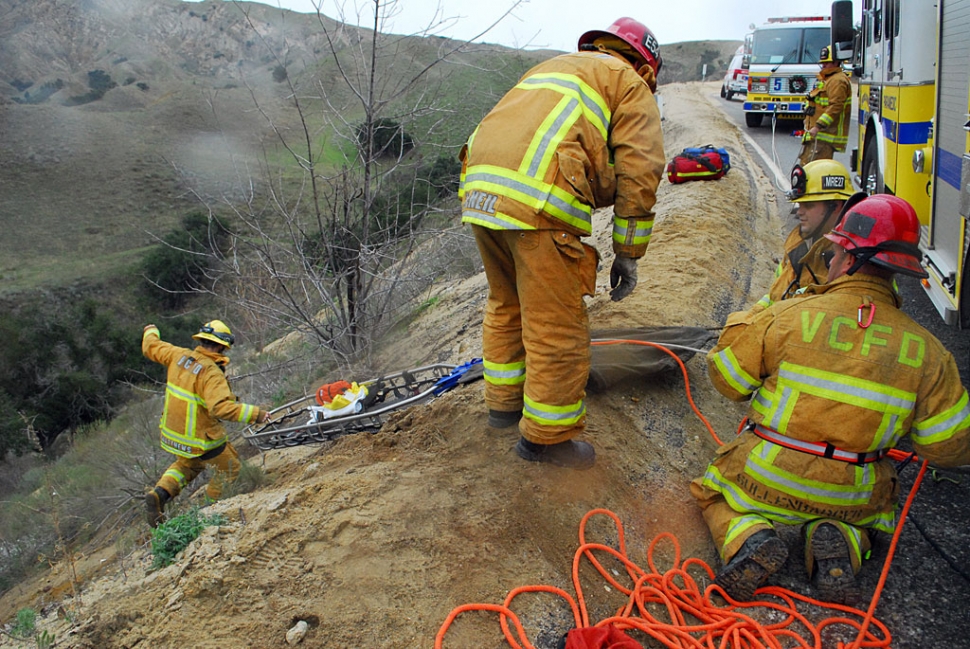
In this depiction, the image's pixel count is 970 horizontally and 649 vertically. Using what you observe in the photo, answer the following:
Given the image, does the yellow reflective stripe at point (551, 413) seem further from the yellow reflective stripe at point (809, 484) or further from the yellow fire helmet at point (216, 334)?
the yellow fire helmet at point (216, 334)

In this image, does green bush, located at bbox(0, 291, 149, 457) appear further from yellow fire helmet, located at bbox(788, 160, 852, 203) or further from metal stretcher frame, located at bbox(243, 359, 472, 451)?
yellow fire helmet, located at bbox(788, 160, 852, 203)

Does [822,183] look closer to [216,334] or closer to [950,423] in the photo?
[950,423]

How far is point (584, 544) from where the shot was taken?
2.90 metres

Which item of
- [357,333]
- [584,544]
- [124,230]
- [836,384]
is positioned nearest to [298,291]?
[357,333]

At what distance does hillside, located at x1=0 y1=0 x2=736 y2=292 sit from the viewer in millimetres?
6809

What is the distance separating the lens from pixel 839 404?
106 inches

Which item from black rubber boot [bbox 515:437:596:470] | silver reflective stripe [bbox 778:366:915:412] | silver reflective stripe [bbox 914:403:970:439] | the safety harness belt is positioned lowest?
black rubber boot [bbox 515:437:596:470]

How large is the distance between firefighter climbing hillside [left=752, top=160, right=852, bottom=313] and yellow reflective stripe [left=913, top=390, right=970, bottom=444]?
4.02 feet

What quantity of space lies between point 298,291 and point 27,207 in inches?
1156

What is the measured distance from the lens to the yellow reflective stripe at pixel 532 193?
114 inches

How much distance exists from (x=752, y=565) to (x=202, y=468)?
493 centimetres

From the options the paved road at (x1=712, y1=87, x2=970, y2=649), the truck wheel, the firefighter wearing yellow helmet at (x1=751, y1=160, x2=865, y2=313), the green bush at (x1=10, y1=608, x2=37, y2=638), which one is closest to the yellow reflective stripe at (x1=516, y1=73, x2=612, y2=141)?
the firefighter wearing yellow helmet at (x1=751, y1=160, x2=865, y2=313)

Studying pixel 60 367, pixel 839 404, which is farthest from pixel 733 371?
pixel 60 367

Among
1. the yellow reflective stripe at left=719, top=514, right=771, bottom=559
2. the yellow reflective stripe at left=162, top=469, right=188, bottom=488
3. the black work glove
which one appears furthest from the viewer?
the yellow reflective stripe at left=162, top=469, right=188, bottom=488
